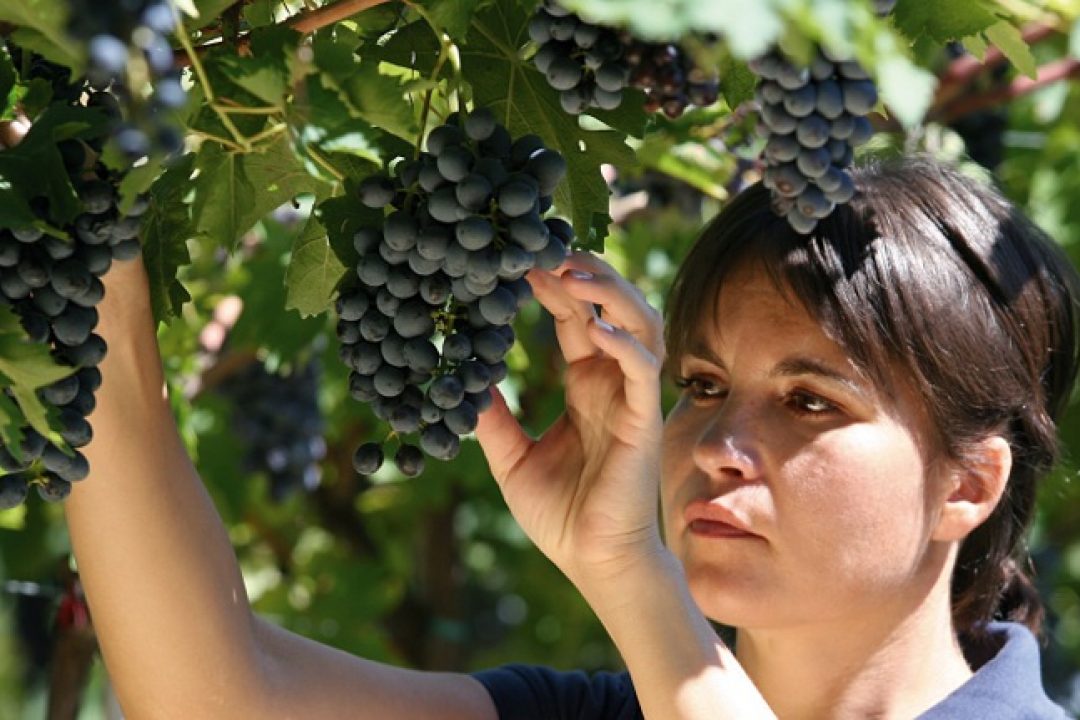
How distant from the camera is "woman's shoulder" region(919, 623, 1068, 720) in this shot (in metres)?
2.15

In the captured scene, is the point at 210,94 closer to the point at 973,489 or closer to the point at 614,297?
the point at 614,297

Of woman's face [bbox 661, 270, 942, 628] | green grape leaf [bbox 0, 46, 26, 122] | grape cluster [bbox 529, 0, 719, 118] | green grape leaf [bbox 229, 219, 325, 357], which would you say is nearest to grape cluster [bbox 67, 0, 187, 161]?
green grape leaf [bbox 0, 46, 26, 122]

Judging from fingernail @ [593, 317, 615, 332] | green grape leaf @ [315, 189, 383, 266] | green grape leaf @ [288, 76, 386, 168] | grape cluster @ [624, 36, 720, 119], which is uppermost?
grape cluster @ [624, 36, 720, 119]

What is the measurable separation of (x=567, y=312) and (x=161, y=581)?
23.6 inches

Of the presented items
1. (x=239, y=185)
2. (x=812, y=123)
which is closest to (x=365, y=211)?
(x=239, y=185)

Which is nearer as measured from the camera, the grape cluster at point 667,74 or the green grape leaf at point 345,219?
the grape cluster at point 667,74

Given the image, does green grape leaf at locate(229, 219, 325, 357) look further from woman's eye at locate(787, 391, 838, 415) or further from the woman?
woman's eye at locate(787, 391, 838, 415)

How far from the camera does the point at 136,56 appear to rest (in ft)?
3.78

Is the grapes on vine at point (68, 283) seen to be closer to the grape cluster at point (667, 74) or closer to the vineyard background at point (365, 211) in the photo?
the vineyard background at point (365, 211)

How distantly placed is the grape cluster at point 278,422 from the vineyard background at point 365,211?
13 mm

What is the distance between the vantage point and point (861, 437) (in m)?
2.03

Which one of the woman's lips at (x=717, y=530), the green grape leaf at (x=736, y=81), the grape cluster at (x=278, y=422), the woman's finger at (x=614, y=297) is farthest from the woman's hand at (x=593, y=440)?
the grape cluster at (x=278, y=422)

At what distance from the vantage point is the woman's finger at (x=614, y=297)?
161cm

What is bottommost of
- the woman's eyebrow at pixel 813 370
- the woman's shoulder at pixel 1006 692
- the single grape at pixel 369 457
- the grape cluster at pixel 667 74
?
the woman's shoulder at pixel 1006 692
